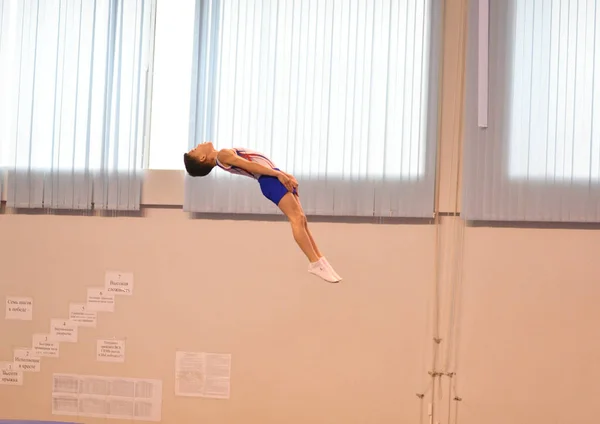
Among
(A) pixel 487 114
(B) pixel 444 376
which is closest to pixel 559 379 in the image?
(B) pixel 444 376

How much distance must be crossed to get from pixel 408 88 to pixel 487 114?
463mm

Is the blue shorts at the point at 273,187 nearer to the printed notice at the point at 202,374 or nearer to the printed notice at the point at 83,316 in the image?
the printed notice at the point at 202,374

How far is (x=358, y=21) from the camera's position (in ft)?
14.5

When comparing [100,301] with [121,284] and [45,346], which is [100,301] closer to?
[121,284]

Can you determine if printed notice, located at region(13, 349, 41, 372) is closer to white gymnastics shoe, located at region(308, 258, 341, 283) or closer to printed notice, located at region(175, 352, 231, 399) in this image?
printed notice, located at region(175, 352, 231, 399)

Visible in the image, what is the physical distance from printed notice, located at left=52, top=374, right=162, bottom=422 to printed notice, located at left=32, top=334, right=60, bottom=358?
15 cm

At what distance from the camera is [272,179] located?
9.91 feet

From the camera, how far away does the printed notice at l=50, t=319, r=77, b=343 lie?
461 centimetres

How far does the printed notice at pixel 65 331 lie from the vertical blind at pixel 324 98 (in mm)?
1039

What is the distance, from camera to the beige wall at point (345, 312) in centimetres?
423

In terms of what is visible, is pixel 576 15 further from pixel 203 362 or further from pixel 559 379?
pixel 203 362

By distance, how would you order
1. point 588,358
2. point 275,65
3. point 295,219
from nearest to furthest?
1. point 295,219
2. point 588,358
3. point 275,65

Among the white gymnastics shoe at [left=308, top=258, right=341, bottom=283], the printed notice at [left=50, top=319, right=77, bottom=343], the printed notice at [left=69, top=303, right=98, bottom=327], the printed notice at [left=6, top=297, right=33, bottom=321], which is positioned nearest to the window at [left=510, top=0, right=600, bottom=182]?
the white gymnastics shoe at [left=308, top=258, right=341, bottom=283]

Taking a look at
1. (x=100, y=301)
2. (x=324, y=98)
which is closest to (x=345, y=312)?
(x=324, y=98)
